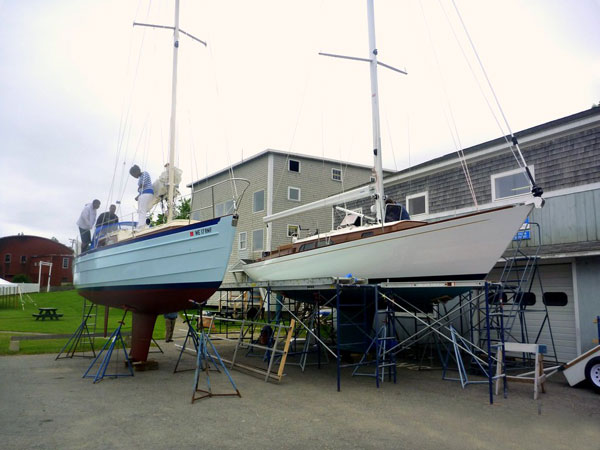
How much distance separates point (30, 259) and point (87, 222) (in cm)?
4210

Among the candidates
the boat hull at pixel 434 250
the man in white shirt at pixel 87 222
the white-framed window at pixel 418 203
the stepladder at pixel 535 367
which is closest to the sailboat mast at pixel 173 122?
the man in white shirt at pixel 87 222

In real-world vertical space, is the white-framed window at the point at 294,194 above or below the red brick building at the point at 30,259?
above

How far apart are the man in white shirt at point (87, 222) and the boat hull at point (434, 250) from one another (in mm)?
7502

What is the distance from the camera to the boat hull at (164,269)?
9.34m

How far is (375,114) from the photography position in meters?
12.3

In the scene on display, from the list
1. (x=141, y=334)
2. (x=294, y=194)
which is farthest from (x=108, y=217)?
(x=294, y=194)

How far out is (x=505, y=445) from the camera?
5691 mm

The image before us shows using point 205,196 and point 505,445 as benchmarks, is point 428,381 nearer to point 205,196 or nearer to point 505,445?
point 505,445

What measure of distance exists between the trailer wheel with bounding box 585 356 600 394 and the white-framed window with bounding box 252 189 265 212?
58.8 feet

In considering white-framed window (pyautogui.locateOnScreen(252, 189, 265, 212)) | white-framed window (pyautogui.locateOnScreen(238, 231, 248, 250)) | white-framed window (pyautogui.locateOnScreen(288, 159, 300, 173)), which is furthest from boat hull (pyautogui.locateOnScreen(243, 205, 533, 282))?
white-framed window (pyautogui.locateOnScreen(238, 231, 248, 250))

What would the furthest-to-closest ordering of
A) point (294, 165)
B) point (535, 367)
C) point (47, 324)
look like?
point (294, 165) < point (47, 324) < point (535, 367)

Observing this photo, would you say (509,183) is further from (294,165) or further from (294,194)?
(294,165)

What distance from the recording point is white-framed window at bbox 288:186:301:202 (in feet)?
80.9

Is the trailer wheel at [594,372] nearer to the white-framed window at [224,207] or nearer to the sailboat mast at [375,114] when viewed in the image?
the sailboat mast at [375,114]
